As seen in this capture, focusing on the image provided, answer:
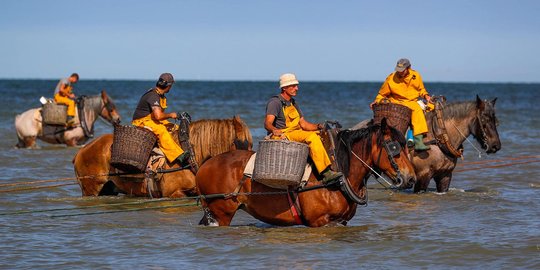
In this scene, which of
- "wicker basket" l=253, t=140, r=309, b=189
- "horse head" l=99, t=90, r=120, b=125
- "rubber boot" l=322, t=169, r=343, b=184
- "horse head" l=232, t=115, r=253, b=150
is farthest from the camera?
"horse head" l=99, t=90, r=120, b=125

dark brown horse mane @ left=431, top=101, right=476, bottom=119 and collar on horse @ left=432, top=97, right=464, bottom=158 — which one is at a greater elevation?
dark brown horse mane @ left=431, top=101, right=476, bottom=119

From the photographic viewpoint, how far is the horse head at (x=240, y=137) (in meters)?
11.7

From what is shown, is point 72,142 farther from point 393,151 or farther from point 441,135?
point 393,151

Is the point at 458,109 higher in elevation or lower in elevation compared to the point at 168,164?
higher

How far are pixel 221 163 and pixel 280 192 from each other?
0.76m

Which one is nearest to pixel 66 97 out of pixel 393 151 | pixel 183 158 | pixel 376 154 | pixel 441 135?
pixel 183 158

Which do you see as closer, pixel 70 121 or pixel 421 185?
pixel 421 185

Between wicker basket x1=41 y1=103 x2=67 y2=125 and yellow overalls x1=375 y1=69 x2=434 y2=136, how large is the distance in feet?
32.9

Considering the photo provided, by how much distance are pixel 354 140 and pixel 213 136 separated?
2.76 meters

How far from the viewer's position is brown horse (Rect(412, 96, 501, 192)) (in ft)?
43.7

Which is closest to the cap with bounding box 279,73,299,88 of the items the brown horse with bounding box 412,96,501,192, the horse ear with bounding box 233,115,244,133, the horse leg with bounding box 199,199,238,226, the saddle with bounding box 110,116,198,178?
the horse leg with bounding box 199,199,238,226

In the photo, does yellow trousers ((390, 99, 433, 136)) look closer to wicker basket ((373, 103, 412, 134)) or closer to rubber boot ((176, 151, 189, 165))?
wicker basket ((373, 103, 412, 134))

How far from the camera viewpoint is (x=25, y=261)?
29.9 feet

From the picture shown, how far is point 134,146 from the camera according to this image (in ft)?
39.3
